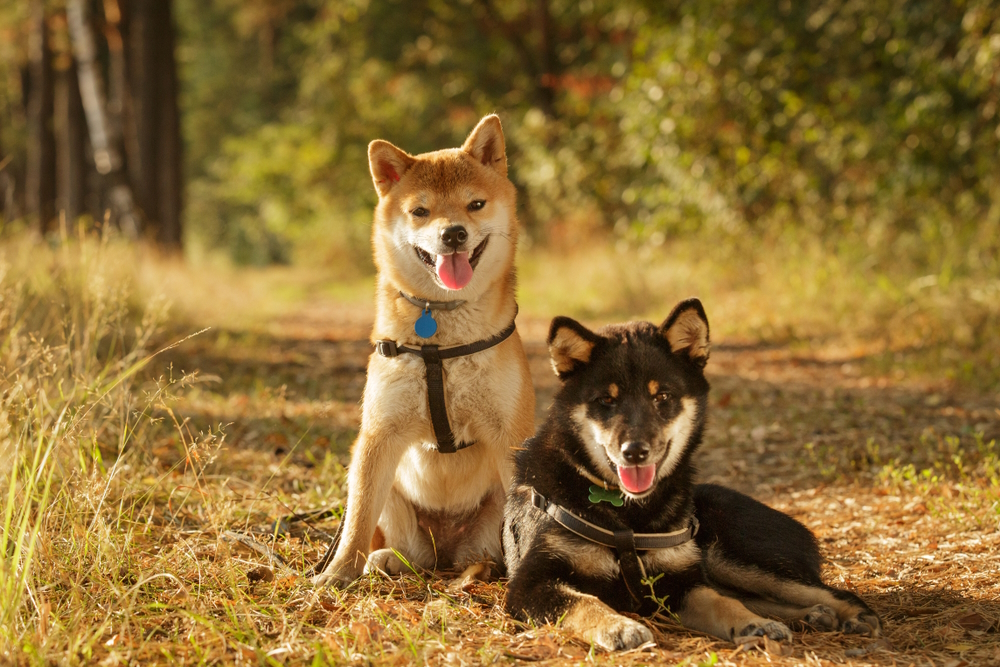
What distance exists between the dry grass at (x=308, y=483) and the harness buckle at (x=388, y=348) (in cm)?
39

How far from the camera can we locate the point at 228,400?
621cm

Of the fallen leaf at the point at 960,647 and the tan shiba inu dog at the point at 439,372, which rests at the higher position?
the tan shiba inu dog at the point at 439,372

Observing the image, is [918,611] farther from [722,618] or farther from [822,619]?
[722,618]

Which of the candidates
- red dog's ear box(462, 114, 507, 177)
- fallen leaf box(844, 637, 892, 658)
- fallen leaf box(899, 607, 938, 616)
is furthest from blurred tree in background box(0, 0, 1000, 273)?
fallen leaf box(844, 637, 892, 658)

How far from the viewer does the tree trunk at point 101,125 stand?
11594mm

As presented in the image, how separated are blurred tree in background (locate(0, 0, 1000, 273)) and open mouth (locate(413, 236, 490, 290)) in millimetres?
5856

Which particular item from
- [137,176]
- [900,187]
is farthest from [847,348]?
[137,176]

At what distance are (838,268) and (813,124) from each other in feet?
6.58

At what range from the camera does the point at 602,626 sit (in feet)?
8.26

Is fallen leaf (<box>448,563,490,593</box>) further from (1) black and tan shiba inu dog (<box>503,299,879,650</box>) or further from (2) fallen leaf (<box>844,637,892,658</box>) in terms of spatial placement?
(2) fallen leaf (<box>844,637,892,658</box>)

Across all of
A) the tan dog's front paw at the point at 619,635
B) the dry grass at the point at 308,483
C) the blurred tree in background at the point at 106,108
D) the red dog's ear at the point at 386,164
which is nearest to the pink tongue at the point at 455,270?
the red dog's ear at the point at 386,164

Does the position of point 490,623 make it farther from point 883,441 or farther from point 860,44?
point 860,44

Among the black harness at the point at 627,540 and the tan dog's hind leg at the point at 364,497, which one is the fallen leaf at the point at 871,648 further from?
the tan dog's hind leg at the point at 364,497

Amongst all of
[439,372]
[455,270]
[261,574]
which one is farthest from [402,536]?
[455,270]
